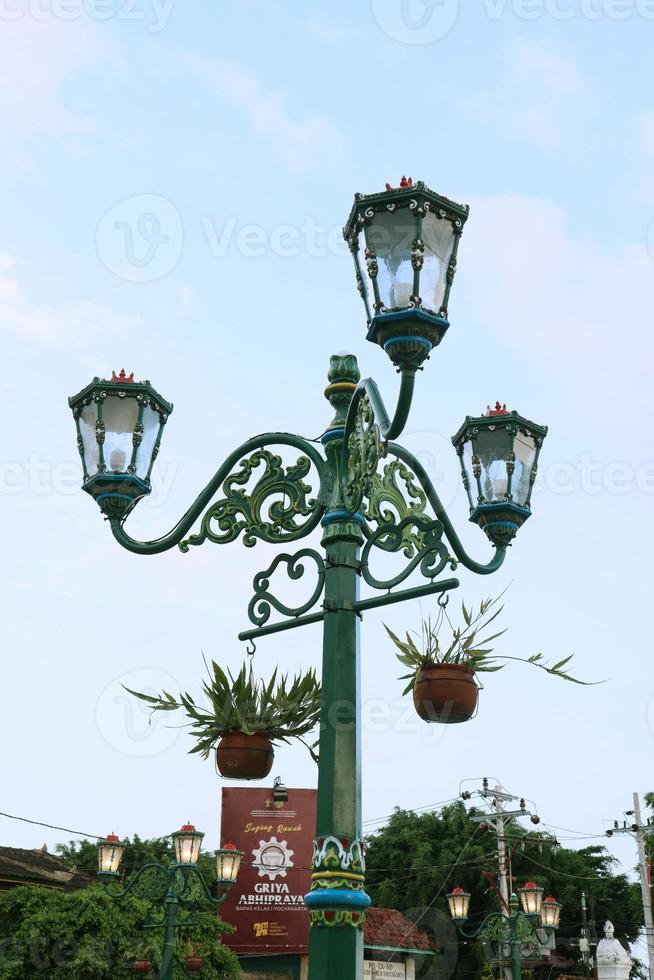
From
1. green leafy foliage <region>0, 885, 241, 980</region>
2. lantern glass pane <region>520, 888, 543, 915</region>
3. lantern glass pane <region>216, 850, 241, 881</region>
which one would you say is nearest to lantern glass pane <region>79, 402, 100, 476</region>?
lantern glass pane <region>216, 850, 241, 881</region>

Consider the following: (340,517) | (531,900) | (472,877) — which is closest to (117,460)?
(340,517)

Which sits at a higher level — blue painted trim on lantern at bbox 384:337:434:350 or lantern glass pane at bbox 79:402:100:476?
lantern glass pane at bbox 79:402:100:476

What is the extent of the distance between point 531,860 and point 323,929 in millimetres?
38227

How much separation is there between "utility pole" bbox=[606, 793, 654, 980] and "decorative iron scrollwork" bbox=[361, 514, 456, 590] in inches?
1300

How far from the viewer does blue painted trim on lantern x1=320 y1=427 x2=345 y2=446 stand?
602cm

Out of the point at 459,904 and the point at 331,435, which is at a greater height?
the point at 331,435

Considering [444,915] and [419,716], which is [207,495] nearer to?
[419,716]

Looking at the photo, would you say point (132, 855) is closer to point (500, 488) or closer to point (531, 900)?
point (531, 900)

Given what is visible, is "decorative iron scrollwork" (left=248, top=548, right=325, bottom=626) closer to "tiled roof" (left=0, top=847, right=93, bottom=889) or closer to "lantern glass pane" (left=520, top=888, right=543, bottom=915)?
"lantern glass pane" (left=520, top=888, right=543, bottom=915)

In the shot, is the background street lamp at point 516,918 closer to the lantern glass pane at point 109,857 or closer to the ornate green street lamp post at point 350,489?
the lantern glass pane at point 109,857

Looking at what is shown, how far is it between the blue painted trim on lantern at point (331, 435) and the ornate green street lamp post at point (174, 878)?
31.6 feet

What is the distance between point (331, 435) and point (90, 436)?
137 centimetres

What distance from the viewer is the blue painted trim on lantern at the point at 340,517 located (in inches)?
226

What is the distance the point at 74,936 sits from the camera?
19828 mm
